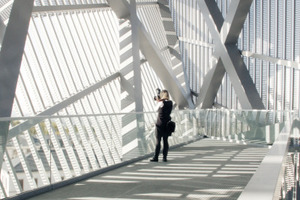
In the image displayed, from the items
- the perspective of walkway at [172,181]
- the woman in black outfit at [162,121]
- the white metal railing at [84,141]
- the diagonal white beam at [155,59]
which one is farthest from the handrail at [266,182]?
the diagonal white beam at [155,59]

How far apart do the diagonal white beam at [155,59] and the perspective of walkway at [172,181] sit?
32.6ft

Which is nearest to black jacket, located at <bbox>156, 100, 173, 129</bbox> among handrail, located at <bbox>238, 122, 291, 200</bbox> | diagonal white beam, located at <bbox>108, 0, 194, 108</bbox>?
handrail, located at <bbox>238, 122, 291, 200</bbox>

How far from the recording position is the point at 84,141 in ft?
29.3

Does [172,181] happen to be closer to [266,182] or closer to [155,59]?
[266,182]

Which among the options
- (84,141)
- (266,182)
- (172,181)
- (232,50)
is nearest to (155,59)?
(232,50)

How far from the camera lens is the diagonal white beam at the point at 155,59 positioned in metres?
19.5

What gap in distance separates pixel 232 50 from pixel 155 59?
13.4 feet

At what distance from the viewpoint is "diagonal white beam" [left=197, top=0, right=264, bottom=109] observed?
70.0 ft

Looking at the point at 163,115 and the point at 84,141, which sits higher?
the point at 163,115

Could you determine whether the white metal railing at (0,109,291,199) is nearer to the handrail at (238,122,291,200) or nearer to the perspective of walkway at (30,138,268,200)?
the perspective of walkway at (30,138,268,200)

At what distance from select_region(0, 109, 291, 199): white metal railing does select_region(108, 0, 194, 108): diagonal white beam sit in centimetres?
609

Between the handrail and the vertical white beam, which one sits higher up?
the vertical white beam

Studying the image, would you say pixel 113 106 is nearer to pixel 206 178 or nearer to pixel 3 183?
pixel 206 178

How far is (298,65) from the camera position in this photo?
1998 centimetres
